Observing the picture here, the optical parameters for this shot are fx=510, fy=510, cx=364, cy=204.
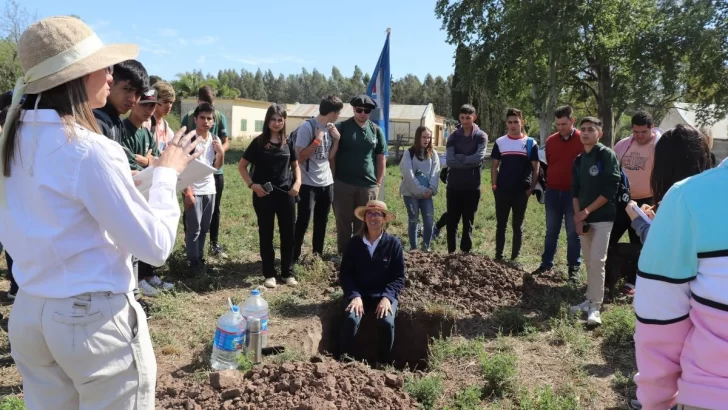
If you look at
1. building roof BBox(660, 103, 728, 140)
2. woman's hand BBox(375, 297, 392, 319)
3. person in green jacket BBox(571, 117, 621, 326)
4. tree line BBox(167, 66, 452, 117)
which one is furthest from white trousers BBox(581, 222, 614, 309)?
tree line BBox(167, 66, 452, 117)

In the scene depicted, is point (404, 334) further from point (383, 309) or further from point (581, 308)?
point (581, 308)

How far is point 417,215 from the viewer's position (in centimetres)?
720

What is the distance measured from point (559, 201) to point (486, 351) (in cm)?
268

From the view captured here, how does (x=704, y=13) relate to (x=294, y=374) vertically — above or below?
above

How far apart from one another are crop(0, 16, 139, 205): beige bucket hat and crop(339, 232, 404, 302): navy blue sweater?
3335 millimetres

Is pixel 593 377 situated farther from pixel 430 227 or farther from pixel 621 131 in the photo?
pixel 621 131

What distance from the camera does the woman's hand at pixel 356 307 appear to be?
14.9 ft

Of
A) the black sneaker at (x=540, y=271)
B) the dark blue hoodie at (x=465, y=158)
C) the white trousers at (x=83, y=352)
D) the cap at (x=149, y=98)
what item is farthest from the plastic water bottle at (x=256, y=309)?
the black sneaker at (x=540, y=271)

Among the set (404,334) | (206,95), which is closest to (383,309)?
(404,334)

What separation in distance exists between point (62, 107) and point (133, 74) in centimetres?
132

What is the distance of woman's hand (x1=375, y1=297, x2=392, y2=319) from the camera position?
180 inches

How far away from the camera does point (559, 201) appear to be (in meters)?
6.36

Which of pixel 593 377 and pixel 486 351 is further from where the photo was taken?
pixel 486 351

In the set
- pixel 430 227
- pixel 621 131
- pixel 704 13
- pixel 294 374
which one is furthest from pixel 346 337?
pixel 621 131
